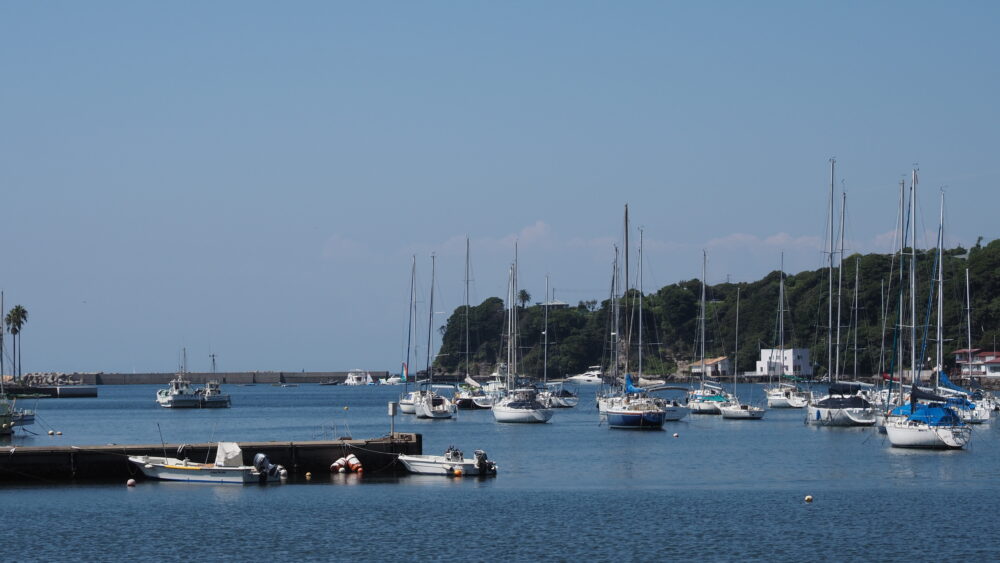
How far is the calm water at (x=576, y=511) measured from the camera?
3781 centimetres

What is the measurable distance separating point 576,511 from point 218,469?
50.5 ft

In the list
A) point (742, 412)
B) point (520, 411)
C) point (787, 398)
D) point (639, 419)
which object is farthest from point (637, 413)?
point (787, 398)

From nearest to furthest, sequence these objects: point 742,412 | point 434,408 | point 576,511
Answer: point 576,511, point 742,412, point 434,408

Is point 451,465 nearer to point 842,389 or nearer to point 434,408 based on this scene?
point 842,389

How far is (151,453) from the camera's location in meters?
54.6

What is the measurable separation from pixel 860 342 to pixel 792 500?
138 metres

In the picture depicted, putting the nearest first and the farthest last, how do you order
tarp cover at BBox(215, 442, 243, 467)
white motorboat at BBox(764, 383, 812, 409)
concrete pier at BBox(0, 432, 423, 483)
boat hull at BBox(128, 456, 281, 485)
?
boat hull at BBox(128, 456, 281, 485) → tarp cover at BBox(215, 442, 243, 467) → concrete pier at BBox(0, 432, 423, 483) → white motorboat at BBox(764, 383, 812, 409)

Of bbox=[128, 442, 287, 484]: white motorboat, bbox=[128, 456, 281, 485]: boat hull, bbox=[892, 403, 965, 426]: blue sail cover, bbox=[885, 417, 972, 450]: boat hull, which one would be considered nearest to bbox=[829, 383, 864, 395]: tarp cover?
bbox=[892, 403, 965, 426]: blue sail cover

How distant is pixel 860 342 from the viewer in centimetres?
17962

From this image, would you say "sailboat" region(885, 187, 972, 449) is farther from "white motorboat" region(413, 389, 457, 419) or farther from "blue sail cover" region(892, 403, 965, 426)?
"white motorboat" region(413, 389, 457, 419)

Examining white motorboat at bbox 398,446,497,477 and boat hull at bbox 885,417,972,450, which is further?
boat hull at bbox 885,417,972,450

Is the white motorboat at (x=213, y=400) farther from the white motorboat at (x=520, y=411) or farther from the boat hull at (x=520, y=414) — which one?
the boat hull at (x=520, y=414)

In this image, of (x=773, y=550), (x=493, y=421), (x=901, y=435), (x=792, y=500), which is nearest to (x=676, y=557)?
(x=773, y=550)

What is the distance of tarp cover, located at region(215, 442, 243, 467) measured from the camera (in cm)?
5197
